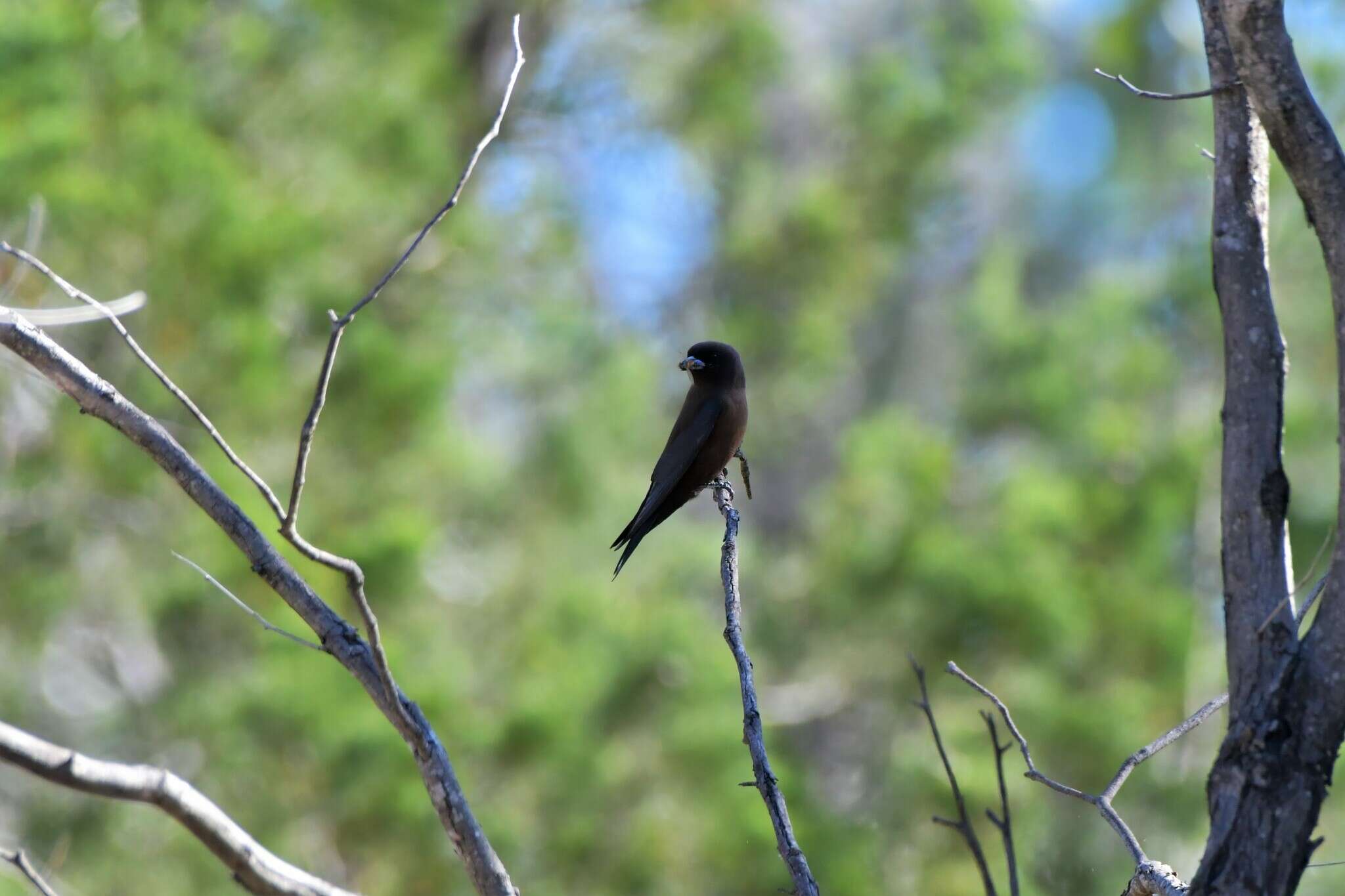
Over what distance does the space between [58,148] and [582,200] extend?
670 centimetres

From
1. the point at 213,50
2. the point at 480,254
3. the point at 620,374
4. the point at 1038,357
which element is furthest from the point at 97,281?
the point at 1038,357

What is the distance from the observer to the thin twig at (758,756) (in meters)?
2.00

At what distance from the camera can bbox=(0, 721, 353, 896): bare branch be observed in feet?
5.13

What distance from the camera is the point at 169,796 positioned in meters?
1.72

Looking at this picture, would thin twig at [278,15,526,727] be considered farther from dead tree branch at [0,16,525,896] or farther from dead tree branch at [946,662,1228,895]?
dead tree branch at [946,662,1228,895]

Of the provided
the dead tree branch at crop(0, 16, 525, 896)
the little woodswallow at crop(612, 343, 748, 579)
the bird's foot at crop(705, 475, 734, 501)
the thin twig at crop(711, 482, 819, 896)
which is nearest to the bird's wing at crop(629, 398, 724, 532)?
the little woodswallow at crop(612, 343, 748, 579)

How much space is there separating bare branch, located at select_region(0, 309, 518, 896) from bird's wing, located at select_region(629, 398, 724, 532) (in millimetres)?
1991

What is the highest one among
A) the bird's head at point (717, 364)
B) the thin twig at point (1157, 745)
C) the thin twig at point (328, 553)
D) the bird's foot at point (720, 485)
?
the bird's head at point (717, 364)

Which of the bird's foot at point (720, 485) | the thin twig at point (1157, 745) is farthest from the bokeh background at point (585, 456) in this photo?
the thin twig at point (1157, 745)

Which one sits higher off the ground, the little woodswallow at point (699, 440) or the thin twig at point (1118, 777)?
the little woodswallow at point (699, 440)

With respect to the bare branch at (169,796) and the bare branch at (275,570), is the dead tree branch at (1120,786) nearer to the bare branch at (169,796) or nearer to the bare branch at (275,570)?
the bare branch at (275,570)

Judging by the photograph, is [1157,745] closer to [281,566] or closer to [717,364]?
[281,566]

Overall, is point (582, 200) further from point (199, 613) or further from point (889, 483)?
point (199, 613)

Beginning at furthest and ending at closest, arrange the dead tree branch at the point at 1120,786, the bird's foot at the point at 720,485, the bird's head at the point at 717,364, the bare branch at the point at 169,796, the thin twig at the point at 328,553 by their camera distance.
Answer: the bird's head at the point at 717,364, the bird's foot at the point at 720,485, the dead tree branch at the point at 1120,786, the thin twig at the point at 328,553, the bare branch at the point at 169,796
